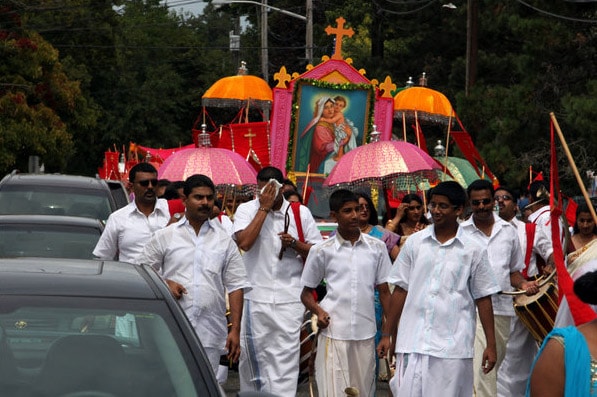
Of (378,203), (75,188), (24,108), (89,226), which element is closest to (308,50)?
(24,108)

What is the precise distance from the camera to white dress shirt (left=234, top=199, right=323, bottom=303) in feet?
34.1

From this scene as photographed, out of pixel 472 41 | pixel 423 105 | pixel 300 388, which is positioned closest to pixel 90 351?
pixel 300 388

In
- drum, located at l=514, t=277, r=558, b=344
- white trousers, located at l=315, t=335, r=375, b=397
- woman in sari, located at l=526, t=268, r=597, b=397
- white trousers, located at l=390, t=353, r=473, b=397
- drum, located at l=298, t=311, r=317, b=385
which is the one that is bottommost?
drum, located at l=298, t=311, r=317, b=385

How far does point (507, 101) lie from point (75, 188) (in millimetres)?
16813

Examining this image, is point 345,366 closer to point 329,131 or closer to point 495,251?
point 495,251

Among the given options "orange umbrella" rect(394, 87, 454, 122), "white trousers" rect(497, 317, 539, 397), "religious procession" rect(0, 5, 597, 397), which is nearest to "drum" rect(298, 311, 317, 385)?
"religious procession" rect(0, 5, 597, 397)

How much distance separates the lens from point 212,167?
15.9 metres

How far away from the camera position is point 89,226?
1102cm

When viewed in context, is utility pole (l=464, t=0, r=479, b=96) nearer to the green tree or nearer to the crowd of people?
the green tree

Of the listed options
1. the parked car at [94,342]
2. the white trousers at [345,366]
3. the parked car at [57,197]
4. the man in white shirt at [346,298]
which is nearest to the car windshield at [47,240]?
the man in white shirt at [346,298]

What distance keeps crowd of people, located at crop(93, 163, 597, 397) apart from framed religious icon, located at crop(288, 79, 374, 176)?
10601 millimetres

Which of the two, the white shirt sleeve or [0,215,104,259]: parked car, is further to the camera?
[0,215,104,259]: parked car

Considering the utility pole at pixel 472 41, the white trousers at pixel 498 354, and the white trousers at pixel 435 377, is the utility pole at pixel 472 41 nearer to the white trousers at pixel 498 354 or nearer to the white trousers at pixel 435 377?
the white trousers at pixel 498 354

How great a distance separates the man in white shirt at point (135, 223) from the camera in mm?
10211
